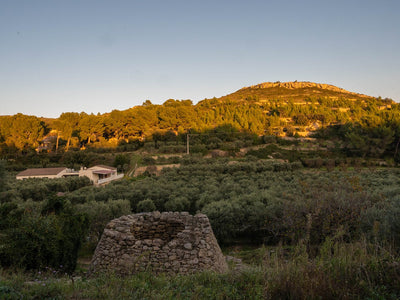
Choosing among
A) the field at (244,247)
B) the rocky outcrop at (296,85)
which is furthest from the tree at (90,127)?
the rocky outcrop at (296,85)

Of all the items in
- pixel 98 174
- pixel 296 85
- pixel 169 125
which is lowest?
pixel 98 174

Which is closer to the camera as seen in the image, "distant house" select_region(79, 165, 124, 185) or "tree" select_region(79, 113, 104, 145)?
"distant house" select_region(79, 165, 124, 185)

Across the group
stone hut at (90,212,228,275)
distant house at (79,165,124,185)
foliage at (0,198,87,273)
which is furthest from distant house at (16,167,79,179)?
stone hut at (90,212,228,275)

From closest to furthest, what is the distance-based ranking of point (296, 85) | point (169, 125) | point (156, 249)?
point (156, 249) → point (169, 125) → point (296, 85)

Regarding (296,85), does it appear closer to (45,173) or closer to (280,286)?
(45,173)

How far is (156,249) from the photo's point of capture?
19.0 ft

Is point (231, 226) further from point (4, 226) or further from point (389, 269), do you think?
point (4, 226)

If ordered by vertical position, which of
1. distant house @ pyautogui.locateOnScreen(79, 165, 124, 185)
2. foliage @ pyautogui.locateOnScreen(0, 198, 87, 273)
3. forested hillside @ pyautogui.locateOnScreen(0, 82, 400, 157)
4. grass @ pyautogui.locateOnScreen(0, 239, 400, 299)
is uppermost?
forested hillside @ pyautogui.locateOnScreen(0, 82, 400, 157)

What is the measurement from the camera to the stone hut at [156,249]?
5516mm

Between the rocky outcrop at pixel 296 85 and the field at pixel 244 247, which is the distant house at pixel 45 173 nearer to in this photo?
the field at pixel 244 247

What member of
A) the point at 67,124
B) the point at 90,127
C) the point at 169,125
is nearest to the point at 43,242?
the point at 169,125

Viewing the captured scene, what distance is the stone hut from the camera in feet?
18.1

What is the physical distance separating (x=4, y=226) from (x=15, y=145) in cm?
3895

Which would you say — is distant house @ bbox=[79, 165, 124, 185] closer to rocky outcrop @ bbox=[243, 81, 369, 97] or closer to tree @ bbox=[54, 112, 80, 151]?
tree @ bbox=[54, 112, 80, 151]
